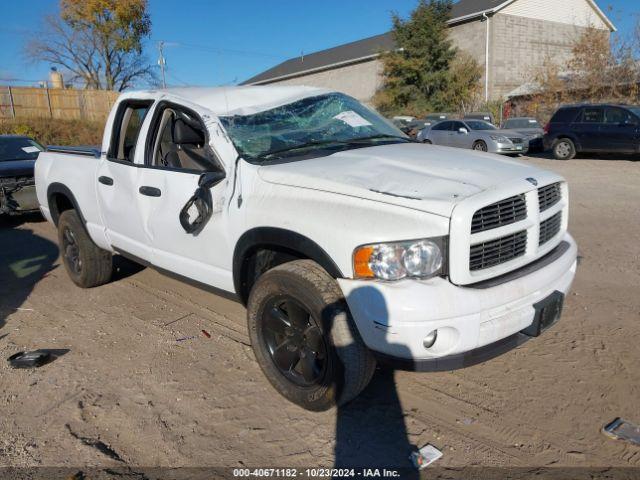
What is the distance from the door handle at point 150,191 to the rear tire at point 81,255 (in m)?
1.60

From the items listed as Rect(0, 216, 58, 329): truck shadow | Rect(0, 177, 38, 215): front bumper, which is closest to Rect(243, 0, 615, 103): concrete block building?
Rect(0, 177, 38, 215): front bumper

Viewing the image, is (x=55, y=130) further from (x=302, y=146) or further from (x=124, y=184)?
(x=302, y=146)

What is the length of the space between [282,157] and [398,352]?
152 centimetres

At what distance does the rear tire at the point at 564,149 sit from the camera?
17094 mm

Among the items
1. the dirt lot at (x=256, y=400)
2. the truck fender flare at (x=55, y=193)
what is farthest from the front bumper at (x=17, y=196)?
the dirt lot at (x=256, y=400)

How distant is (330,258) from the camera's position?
2.74 m

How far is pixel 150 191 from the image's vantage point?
395 centimetres

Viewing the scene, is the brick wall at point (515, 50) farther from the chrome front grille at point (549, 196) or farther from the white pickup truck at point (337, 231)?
the chrome front grille at point (549, 196)

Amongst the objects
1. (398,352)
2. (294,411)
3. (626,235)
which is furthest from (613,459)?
(626,235)

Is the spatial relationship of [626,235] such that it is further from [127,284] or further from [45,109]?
[45,109]

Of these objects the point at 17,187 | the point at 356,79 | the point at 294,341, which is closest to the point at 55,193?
the point at 294,341

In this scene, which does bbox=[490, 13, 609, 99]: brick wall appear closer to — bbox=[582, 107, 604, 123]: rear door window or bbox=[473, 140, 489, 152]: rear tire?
bbox=[473, 140, 489, 152]: rear tire

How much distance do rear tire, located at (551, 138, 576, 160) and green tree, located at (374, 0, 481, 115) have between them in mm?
17562

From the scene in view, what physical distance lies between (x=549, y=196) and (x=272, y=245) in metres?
1.74
